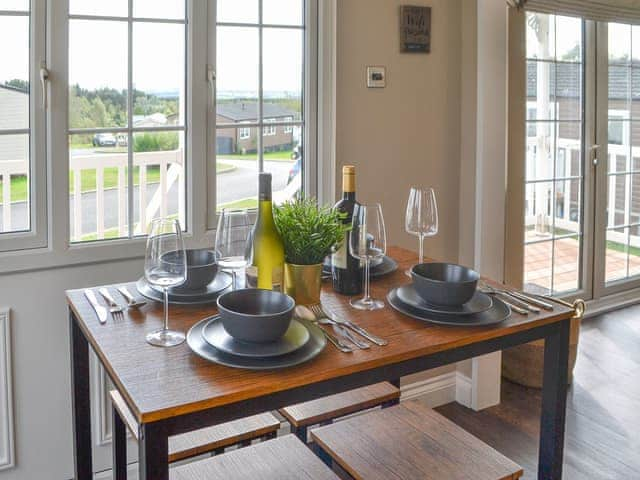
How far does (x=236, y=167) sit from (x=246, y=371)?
155 centimetres

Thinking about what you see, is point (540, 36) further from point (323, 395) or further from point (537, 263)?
point (323, 395)

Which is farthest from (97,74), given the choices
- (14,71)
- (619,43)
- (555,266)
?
(619,43)

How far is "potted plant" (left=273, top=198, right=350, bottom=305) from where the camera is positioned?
1694mm

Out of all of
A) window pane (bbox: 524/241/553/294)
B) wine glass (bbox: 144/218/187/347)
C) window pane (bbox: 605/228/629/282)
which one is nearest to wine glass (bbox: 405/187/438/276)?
wine glass (bbox: 144/218/187/347)

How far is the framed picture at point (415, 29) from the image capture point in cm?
295

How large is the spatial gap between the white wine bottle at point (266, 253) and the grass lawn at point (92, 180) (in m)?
1.08

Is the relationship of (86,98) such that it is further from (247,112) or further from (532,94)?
(532,94)

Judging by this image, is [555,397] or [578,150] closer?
[555,397]

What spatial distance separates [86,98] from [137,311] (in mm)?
1091

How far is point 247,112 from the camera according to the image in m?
2.79

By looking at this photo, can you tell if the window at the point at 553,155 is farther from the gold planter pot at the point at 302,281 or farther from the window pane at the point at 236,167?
the gold planter pot at the point at 302,281

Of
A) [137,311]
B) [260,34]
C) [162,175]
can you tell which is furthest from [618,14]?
[137,311]

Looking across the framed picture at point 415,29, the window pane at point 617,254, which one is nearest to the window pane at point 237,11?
the framed picture at point 415,29

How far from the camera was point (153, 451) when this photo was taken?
1.22 m
